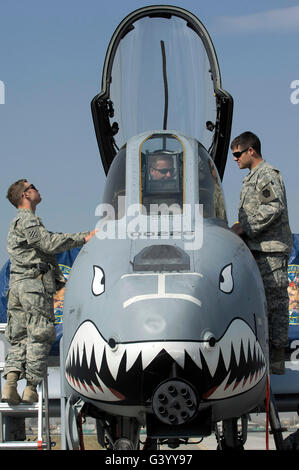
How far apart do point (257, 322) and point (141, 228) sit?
107 cm

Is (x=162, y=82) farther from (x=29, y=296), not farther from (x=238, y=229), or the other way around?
(x=29, y=296)

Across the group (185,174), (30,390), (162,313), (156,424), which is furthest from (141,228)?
(30,390)

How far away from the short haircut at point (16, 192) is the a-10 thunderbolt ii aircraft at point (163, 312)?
6.93 feet

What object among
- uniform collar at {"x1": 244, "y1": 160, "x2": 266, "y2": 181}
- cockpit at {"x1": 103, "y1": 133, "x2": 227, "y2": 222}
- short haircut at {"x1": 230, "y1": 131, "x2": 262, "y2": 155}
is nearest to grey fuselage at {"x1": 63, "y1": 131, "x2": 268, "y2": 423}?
cockpit at {"x1": 103, "y1": 133, "x2": 227, "y2": 222}

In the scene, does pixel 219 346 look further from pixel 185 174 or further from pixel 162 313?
pixel 185 174

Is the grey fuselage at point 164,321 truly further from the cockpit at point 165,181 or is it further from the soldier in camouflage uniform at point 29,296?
the soldier in camouflage uniform at point 29,296

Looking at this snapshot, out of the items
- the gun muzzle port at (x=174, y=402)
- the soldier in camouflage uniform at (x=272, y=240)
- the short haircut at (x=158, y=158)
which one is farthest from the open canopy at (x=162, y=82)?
the gun muzzle port at (x=174, y=402)

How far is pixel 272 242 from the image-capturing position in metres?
6.03

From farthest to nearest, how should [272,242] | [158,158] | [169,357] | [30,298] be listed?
[30,298]
[272,242]
[158,158]
[169,357]

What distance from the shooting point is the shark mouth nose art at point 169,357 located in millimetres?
4098

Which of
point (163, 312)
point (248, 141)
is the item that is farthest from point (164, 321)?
point (248, 141)

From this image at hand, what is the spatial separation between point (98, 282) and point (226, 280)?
33.7 inches

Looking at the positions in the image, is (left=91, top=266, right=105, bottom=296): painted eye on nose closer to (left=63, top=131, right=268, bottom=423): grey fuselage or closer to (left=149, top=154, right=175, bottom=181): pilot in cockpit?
(left=63, top=131, right=268, bottom=423): grey fuselage

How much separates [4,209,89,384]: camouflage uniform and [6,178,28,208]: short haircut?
0.66ft
